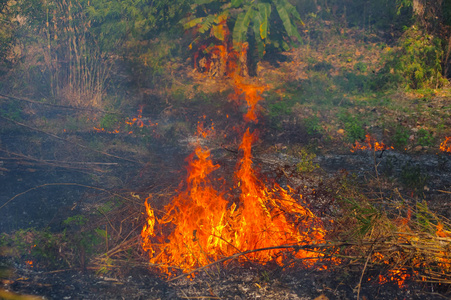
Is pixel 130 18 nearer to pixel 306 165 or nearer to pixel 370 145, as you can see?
pixel 306 165

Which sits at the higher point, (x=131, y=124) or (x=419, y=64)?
(x=419, y=64)

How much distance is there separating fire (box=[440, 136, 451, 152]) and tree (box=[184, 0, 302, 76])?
5031 millimetres

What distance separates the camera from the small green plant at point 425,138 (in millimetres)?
7504

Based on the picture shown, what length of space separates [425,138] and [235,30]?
5668 mm

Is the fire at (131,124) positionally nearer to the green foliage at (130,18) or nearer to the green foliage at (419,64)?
the green foliage at (130,18)

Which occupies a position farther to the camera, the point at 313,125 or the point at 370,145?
the point at 313,125

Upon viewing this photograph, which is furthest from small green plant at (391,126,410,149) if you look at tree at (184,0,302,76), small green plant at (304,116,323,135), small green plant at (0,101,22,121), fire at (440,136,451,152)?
small green plant at (0,101,22,121)

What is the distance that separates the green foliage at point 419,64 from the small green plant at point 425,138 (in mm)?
2077

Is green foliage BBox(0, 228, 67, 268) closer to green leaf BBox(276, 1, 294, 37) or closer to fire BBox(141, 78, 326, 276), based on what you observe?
fire BBox(141, 78, 326, 276)

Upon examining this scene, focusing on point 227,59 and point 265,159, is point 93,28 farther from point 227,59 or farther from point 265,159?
point 265,159

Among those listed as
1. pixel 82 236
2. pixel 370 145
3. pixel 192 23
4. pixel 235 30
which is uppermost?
pixel 192 23

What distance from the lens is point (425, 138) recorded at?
25.0 ft

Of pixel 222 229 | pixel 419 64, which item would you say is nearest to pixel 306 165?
pixel 222 229

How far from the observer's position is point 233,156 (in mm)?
7559
